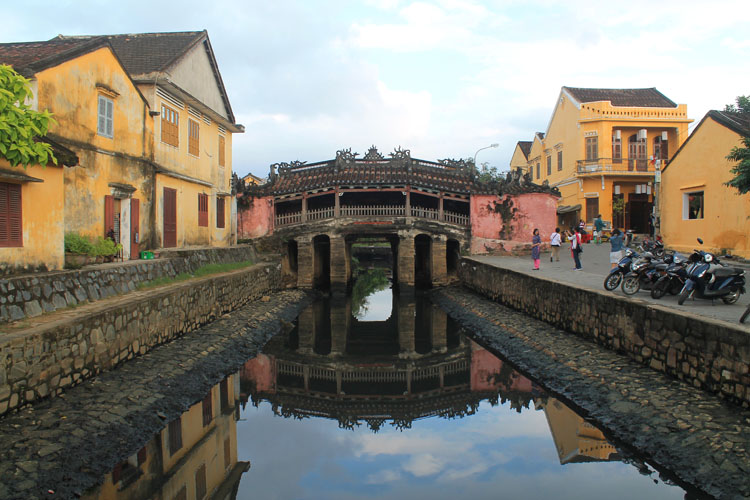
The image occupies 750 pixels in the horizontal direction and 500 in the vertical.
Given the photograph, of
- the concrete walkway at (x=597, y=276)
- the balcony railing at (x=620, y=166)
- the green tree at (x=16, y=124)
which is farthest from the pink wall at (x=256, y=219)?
the green tree at (x=16, y=124)

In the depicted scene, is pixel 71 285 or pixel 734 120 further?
pixel 734 120

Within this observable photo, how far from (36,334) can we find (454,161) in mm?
22246

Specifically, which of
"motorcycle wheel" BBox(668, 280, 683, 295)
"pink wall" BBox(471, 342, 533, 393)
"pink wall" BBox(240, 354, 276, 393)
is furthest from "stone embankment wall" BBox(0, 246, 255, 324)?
"motorcycle wheel" BBox(668, 280, 683, 295)

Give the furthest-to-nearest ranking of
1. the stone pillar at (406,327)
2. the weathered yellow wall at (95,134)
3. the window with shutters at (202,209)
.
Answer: the window with shutters at (202,209) → the stone pillar at (406,327) → the weathered yellow wall at (95,134)

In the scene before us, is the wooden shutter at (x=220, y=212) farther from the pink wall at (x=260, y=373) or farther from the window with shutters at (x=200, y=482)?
the window with shutters at (x=200, y=482)

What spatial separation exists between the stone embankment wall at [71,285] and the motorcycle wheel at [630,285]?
1021 centimetres

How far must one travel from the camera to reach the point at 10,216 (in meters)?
8.81

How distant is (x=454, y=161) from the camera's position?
26.8 metres

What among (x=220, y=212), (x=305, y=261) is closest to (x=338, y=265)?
(x=305, y=261)

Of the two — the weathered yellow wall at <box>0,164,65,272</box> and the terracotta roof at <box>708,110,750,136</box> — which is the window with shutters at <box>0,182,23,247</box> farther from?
the terracotta roof at <box>708,110,750,136</box>

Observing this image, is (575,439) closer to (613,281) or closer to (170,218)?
(613,281)

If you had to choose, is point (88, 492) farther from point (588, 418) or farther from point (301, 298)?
point (301, 298)

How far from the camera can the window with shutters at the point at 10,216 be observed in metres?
8.69

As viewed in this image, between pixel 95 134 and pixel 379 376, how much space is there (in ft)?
29.2
